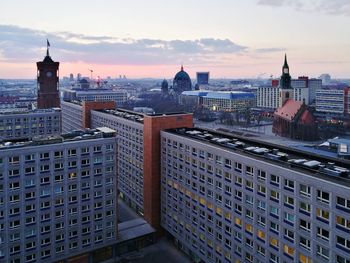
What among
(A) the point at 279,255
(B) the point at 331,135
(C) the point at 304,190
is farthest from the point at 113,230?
(B) the point at 331,135

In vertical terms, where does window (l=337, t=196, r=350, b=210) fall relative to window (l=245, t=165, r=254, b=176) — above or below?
below

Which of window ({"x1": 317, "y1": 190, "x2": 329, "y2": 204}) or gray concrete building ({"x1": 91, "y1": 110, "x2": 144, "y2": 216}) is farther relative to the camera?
gray concrete building ({"x1": 91, "y1": 110, "x2": 144, "y2": 216})

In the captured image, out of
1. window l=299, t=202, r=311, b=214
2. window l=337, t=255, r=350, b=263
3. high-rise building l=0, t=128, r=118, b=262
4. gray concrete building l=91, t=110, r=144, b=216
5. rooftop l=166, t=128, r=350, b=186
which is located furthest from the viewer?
gray concrete building l=91, t=110, r=144, b=216

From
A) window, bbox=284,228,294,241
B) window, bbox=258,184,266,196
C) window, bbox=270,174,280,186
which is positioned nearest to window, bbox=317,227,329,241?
window, bbox=284,228,294,241

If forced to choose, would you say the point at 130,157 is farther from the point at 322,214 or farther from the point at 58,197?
the point at 322,214

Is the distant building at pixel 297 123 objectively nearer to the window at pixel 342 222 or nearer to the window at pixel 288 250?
the window at pixel 288 250

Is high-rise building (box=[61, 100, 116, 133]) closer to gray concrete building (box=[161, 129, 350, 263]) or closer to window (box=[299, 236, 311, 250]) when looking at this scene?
gray concrete building (box=[161, 129, 350, 263])
